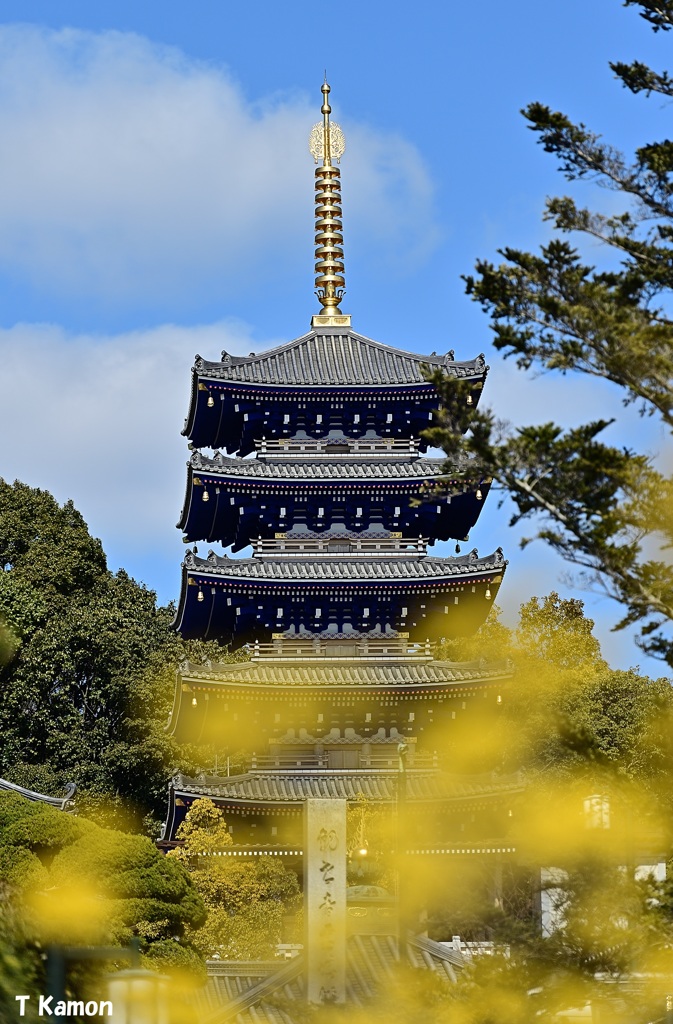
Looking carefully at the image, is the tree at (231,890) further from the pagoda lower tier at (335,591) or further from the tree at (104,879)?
the pagoda lower tier at (335,591)

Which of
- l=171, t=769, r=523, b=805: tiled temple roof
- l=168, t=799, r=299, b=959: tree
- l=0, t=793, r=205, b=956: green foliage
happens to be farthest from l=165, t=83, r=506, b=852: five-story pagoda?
l=0, t=793, r=205, b=956: green foliage

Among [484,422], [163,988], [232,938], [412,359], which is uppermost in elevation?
[412,359]

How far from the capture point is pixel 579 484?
876 inches

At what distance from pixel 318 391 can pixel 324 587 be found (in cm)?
551

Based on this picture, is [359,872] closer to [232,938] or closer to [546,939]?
[232,938]

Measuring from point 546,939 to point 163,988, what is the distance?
803 cm

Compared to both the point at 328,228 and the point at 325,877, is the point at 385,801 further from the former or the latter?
the point at 328,228

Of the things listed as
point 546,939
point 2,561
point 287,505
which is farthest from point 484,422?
point 2,561

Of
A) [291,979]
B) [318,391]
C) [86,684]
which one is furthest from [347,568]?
[86,684]

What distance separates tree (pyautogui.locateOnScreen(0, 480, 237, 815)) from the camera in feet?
196

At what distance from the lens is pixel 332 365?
48.7 m

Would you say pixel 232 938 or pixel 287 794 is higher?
pixel 287 794

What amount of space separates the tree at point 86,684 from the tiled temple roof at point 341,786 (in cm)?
1476

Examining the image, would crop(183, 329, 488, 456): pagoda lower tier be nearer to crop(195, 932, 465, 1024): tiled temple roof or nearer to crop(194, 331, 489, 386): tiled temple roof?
crop(194, 331, 489, 386): tiled temple roof
